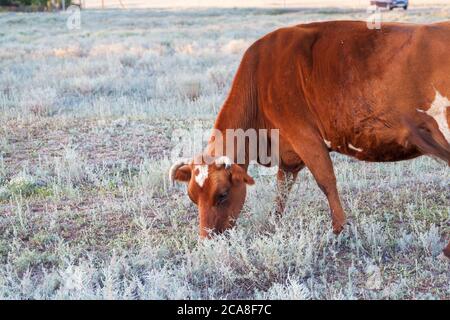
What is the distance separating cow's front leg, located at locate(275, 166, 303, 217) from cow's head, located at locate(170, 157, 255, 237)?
3.16 ft

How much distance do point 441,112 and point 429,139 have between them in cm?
24

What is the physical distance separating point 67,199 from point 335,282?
3.51 metres

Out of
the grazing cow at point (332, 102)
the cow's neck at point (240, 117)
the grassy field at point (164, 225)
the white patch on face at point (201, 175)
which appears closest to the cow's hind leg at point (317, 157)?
the grazing cow at point (332, 102)

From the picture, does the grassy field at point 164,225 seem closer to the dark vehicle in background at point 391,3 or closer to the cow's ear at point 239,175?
the cow's ear at point 239,175

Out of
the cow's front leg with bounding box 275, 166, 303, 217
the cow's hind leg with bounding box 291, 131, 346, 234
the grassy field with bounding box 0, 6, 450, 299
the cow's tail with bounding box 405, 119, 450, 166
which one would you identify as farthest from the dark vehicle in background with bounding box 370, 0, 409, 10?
the cow's tail with bounding box 405, 119, 450, 166

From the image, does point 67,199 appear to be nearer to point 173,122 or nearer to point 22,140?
point 22,140

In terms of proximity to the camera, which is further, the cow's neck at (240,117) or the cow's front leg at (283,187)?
the cow's front leg at (283,187)

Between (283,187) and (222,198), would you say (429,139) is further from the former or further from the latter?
(222,198)

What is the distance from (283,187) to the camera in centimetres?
634

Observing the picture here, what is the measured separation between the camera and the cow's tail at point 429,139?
5184mm

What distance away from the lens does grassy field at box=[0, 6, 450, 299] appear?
485 centimetres

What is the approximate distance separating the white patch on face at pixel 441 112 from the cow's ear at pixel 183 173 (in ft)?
6.61

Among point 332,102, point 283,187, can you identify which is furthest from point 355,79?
point 283,187
